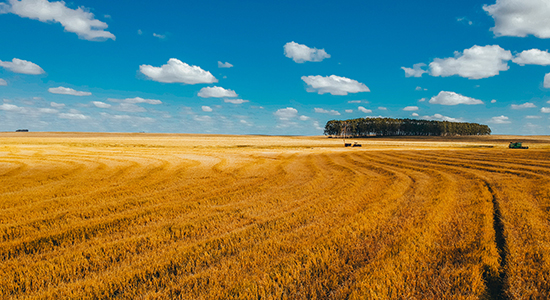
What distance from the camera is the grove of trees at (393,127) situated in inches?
6442

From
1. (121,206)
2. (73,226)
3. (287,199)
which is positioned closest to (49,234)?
(73,226)

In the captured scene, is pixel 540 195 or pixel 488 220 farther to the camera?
pixel 540 195

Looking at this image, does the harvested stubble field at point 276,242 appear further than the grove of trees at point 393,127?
No

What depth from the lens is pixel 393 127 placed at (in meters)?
169

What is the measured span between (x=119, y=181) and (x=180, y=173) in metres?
2.60

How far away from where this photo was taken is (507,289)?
3.43 meters

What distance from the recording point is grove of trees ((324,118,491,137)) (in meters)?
164

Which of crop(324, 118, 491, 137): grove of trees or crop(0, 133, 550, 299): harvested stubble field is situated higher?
crop(324, 118, 491, 137): grove of trees

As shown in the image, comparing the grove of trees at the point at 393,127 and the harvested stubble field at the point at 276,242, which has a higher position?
the grove of trees at the point at 393,127

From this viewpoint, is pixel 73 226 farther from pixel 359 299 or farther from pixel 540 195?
pixel 540 195

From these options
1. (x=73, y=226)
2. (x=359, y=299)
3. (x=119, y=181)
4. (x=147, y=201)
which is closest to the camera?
(x=359, y=299)

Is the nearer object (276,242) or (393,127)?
(276,242)

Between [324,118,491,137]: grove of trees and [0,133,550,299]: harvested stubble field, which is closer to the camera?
[0,133,550,299]: harvested stubble field

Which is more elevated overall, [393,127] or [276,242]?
[393,127]
